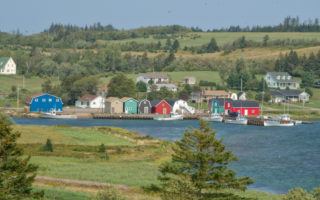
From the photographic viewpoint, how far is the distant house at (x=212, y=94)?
125 metres

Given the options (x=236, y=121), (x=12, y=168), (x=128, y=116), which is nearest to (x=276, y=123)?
(x=236, y=121)

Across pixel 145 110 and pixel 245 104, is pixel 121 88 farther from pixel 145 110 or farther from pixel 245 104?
pixel 245 104

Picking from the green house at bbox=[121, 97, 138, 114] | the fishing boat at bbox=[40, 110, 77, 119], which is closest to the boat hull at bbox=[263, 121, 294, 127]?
the green house at bbox=[121, 97, 138, 114]

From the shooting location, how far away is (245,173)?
158ft

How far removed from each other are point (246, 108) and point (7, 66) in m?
48.4

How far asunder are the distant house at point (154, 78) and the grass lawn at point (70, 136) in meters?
64.5

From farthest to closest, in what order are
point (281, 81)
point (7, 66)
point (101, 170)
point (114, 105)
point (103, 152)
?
point (7, 66)
point (281, 81)
point (114, 105)
point (103, 152)
point (101, 170)

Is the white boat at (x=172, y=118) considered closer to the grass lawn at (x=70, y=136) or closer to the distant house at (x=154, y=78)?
the distant house at (x=154, y=78)

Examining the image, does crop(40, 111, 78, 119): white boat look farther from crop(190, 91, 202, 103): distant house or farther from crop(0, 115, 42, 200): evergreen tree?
crop(0, 115, 42, 200): evergreen tree

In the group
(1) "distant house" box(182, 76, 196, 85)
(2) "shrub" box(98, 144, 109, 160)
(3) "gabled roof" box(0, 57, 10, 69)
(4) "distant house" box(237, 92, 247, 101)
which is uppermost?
(3) "gabled roof" box(0, 57, 10, 69)

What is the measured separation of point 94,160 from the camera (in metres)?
47.6

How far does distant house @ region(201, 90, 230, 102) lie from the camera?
12488 cm

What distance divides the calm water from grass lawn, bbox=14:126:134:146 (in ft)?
29.9

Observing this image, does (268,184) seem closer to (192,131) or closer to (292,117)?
(192,131)
